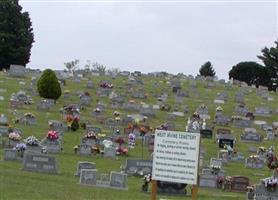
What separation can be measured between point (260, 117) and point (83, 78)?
1758 cm

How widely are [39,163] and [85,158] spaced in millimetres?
5855

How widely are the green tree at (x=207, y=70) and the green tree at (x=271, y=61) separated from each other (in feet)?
46.5

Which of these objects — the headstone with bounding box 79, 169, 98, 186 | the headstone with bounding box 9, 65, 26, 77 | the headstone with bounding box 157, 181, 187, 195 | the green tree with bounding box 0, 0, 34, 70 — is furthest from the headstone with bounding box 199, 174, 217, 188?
the green tree with bounding box 0, 0, 34, 70

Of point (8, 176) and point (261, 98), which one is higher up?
point (261, 98)

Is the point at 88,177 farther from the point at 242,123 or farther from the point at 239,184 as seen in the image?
the point at 242,123

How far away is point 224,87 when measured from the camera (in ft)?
206

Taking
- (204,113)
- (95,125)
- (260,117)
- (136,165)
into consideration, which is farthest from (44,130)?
(260,117)

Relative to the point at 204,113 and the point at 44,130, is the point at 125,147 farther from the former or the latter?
the point at 204,113

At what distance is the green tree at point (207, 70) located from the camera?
97981mm

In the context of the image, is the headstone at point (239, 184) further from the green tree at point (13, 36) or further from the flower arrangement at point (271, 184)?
the green tree at point (13, 36)

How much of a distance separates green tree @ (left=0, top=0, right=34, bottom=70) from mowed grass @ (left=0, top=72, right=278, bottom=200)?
57.3ft

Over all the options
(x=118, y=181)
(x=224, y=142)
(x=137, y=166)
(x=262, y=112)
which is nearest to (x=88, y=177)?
(x=118, y=181)

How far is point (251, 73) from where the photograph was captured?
89000 mm

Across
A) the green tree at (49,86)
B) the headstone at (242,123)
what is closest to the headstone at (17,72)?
the green tree at (49,86)
